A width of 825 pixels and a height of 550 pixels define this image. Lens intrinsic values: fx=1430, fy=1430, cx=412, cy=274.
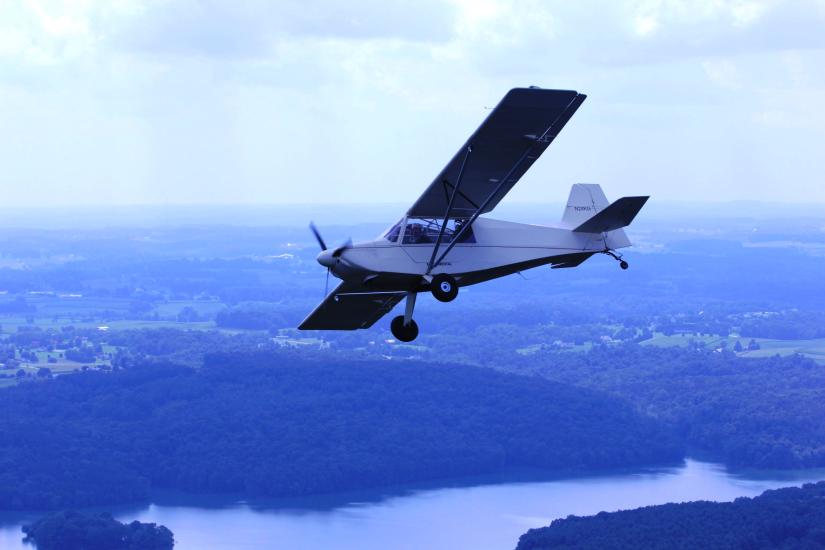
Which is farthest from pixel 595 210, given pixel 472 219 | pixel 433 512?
pixel 433 512

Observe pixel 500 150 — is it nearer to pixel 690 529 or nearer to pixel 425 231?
pixel 425 231

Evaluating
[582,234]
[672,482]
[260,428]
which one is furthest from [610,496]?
[582,234]

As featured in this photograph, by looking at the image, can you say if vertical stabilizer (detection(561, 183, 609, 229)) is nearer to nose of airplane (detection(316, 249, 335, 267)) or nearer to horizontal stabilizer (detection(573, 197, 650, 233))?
horizontal stabilizer (detection(573, 197, 650, 233))

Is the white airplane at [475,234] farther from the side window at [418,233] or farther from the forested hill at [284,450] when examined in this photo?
the forested hill at [284,450]

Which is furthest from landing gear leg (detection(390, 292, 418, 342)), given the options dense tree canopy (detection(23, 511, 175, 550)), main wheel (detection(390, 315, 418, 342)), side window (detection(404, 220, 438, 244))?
dense tree canopy (detection(23, 511, 175, 550))

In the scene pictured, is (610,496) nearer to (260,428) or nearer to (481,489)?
(481,489)

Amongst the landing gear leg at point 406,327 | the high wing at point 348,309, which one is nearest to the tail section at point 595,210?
the landing gear leg at point 406,327
